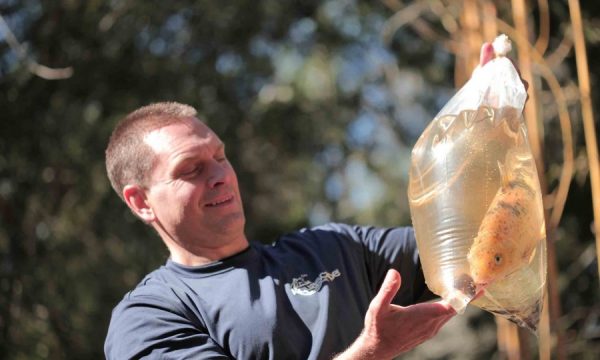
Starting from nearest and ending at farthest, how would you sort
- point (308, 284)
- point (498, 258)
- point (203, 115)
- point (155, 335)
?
point (498, 258)
point (155, 335)
point (308, 284)
point (203, 115)

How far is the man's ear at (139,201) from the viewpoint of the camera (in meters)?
2.25

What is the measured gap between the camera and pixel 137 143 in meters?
2.23

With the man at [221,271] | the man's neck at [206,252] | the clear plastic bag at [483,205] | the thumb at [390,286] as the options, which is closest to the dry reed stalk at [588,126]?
the man at [221,271]

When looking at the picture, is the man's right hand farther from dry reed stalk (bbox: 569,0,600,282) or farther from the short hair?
dry reed stalk (bbox: 569,0,600,282)

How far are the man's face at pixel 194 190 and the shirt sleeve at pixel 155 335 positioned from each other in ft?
0.64

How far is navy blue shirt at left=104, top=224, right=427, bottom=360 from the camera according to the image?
193 cm

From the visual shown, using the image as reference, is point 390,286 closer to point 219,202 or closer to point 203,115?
point 219,202

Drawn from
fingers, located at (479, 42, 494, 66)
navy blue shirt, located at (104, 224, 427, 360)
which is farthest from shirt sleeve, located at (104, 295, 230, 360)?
fingers, located at (479, 42, 494, 66)

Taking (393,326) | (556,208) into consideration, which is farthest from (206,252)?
(556,208)

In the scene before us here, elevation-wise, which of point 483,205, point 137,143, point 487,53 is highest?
point 487,53

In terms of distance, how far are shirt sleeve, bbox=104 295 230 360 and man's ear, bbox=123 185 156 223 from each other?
0.28 metres

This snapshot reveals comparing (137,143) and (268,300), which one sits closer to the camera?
(268,300)

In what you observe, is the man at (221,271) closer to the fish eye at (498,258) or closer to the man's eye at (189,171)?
the man's eye at (189,171)

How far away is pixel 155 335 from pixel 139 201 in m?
0.44
